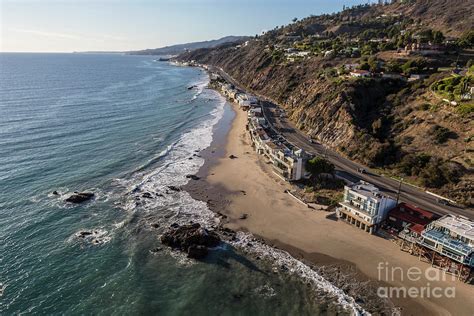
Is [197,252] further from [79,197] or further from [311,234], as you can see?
[79,197]

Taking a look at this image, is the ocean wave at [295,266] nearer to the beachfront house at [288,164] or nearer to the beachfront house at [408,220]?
the beachfront house at [408,220]

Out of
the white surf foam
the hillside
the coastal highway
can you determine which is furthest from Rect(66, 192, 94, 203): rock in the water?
the hillside

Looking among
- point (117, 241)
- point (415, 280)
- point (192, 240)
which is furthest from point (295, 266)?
point (117, 241)

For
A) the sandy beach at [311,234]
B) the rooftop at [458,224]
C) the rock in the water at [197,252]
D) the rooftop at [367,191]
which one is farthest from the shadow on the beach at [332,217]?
the rock in the water at [197,252]

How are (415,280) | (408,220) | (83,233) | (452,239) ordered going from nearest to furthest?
(415,280) → (452,239) → (408,220) → (83,233)

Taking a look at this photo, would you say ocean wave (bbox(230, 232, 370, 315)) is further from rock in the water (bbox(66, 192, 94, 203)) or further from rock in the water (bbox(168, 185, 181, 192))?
rock in the water (bbox(66, 192, 94, 203))

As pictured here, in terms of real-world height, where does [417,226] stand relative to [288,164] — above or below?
below
